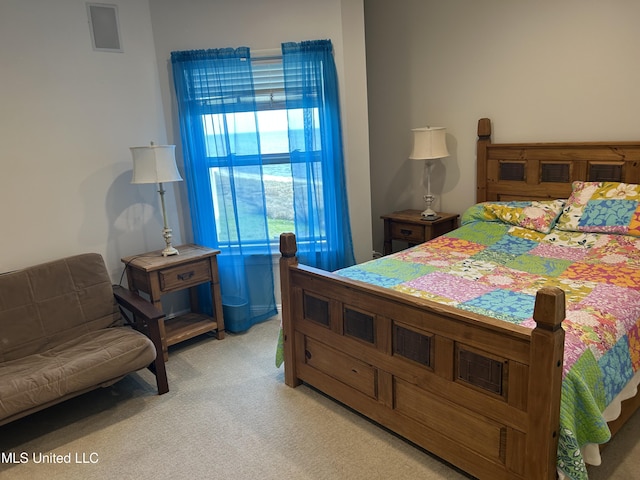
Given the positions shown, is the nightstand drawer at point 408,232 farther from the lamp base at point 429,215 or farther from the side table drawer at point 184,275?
the side table drawer at point 184,275

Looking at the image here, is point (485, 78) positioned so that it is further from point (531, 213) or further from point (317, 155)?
point (317, 155)

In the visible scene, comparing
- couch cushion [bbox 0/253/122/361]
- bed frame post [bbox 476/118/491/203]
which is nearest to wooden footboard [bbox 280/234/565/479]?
couch cushion [bbox 0/253/122/361]

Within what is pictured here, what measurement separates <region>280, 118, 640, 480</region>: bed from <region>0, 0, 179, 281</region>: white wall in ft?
4.75

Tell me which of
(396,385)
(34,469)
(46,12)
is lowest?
(34,469)

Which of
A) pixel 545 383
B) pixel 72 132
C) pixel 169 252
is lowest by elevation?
pixel 545 383

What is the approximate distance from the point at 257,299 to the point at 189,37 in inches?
77.3

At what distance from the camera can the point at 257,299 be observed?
381 cm

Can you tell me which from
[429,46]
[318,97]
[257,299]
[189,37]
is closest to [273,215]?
[257,299]

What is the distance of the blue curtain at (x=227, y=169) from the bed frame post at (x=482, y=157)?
5.42 feet

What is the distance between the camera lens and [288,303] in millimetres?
2721

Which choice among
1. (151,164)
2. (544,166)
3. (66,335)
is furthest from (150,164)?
(544,166)

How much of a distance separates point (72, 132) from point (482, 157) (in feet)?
9.42

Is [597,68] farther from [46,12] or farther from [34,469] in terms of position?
[34,469]

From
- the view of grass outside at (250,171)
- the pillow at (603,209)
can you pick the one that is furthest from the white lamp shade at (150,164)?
the pillow at (603,209)
